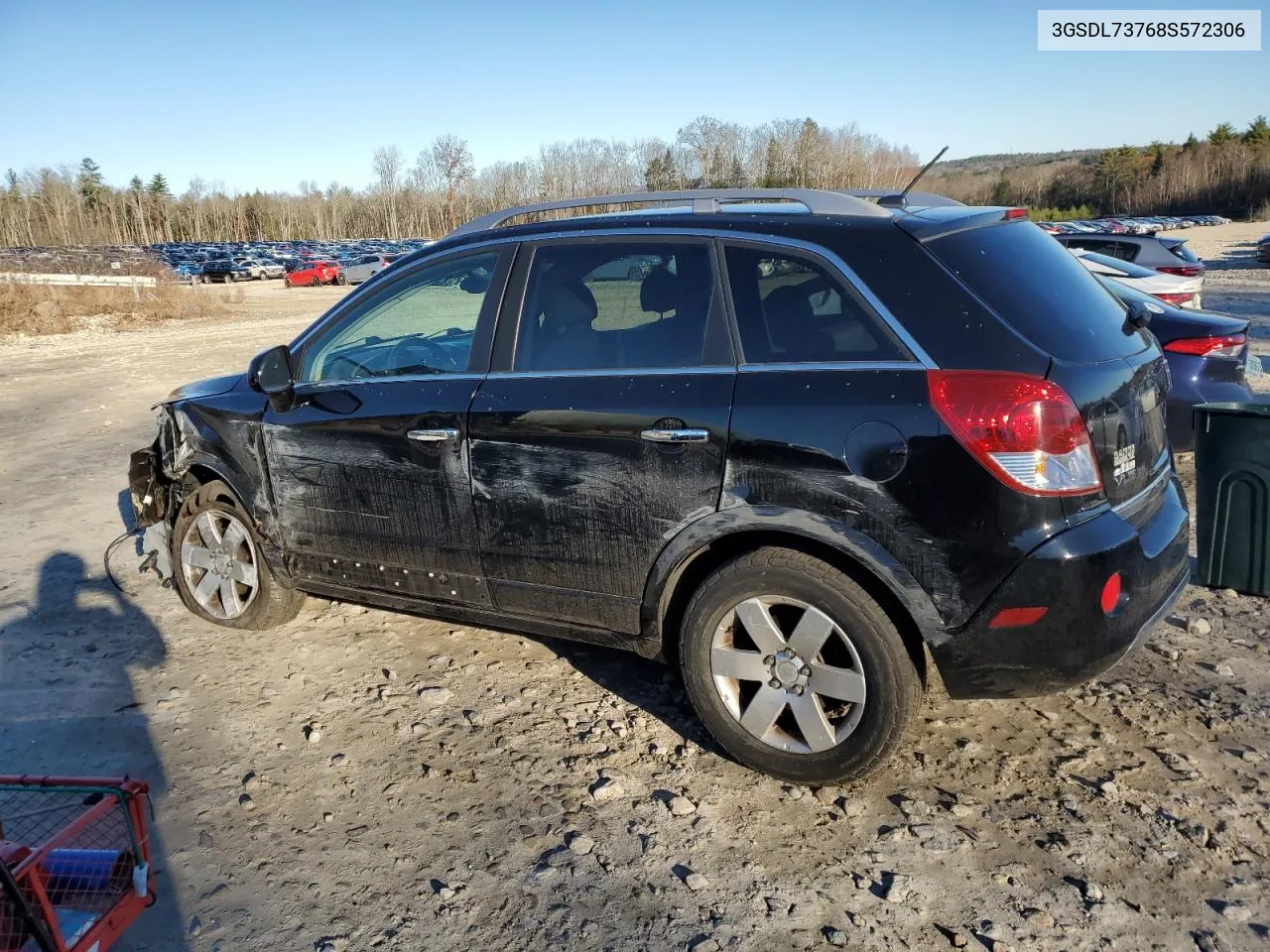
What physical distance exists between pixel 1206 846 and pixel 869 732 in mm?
1039

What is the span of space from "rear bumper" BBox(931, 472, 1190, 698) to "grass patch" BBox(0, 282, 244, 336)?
25776mm

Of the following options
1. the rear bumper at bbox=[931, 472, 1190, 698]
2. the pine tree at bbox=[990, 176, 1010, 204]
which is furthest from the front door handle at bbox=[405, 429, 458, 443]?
the pine tree at bbox=[990, 176, 1010, 204]

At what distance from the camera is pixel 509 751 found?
3684mm

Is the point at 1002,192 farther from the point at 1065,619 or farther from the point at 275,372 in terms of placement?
the point at 1065,619

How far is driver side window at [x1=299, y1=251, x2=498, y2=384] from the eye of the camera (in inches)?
157

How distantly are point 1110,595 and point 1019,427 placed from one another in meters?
0.61

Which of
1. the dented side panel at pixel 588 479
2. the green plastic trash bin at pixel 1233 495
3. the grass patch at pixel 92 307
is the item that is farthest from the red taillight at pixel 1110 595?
the grass patch at pixel 92 307

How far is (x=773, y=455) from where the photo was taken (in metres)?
3.13

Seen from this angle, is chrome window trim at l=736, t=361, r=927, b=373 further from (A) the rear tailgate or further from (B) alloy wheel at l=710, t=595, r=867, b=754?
(B) alloy wheel at l=710, t=595, r=867, b=754

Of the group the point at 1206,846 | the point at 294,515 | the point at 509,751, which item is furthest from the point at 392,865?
the point at 1206,846

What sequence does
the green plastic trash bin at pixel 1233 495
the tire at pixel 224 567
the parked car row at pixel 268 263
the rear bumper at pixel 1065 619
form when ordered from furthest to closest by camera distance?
1. the parked car row at pixel 268 263
2. the tire at pixel 224 567
3. the green plastic trash bin at pixel 1233 495
4. the rear bumper at pixel 1065 619

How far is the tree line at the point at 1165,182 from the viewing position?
75.5m

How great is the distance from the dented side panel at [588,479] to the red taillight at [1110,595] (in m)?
1.23

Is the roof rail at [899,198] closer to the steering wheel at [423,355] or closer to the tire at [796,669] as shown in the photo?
the tire at [796,669]
